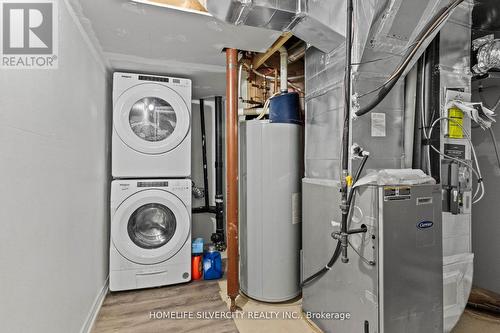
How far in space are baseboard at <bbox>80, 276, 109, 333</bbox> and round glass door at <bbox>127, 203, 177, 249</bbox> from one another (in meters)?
0.44

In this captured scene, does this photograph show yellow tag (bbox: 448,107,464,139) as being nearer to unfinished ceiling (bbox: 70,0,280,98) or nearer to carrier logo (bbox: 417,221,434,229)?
carrier logo (bbox: 417,221,434,229)

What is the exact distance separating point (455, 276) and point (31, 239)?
88.5 inches

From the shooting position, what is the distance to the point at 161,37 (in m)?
1.75

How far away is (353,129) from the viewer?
53.7 inches

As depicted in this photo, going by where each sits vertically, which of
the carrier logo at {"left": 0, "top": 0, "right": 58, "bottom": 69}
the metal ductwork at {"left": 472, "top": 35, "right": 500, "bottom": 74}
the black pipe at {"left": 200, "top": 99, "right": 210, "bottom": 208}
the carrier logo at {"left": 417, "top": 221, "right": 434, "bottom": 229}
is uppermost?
the metal ductwork at {"left": 472, "top": 35, "right": 500, "bottom": 74}

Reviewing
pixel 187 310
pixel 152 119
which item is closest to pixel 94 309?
pixel 187 310

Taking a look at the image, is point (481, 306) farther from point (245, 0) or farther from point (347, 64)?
point (245, 0)

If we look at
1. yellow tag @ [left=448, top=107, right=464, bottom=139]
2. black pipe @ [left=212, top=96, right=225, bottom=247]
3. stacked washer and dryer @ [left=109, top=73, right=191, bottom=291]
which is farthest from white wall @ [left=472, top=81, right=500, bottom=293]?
stacked washer and dryer @ [left=109, top=73, right=191, bottom=291]

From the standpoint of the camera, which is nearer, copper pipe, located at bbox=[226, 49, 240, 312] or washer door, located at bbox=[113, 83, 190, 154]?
copper pipe, located at bbox=[226, 49, 240, 312]

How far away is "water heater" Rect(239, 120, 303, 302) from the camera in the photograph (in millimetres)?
1954

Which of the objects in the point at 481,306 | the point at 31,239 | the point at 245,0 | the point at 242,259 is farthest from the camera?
the point at 242,259

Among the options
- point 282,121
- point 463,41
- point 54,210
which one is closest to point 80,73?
point 54,210

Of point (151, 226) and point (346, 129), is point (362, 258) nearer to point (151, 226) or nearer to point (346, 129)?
point (346, 129)

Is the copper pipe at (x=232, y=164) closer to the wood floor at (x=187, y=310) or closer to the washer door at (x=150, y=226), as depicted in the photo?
the wood floor at (x=187, y=310)
